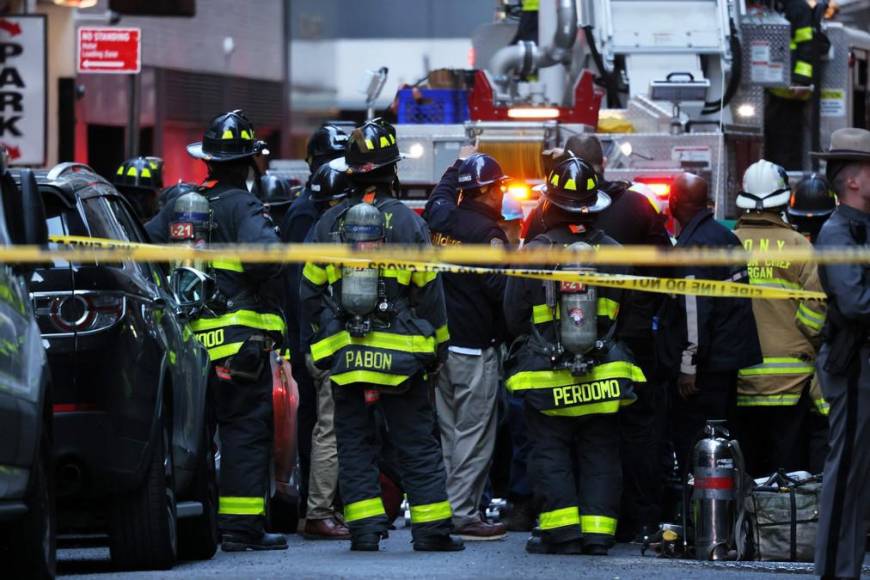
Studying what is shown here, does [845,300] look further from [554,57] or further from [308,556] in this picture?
[554,57]

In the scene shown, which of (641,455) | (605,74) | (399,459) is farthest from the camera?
(605,74)

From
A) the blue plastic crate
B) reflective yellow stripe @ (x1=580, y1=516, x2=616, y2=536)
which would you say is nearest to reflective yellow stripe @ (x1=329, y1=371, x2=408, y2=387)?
reflective yellow stripe @ (x1=580, y1=516, x2=616, y2=536)

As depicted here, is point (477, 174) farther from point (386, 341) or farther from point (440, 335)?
point (386, 341)

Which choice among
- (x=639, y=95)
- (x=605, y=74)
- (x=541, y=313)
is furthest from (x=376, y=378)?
(x=605, y=74)

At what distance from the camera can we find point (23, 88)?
1833 centimetres

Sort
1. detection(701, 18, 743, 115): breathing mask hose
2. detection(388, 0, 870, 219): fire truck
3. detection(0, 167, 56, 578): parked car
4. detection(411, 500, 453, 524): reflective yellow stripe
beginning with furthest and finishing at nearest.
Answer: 1. detection(701, 18, 743, 115): breathing mask hose
2. detection(388, 0, 870, 219): fire truck
3. detection(411, 500, 453, 524): reflective yellow stripe
4. detection(0, 167, 56, 578): parked car

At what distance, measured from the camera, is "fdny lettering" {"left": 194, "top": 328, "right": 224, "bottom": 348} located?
1041 cm

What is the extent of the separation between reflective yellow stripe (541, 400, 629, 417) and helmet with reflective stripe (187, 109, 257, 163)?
204cm

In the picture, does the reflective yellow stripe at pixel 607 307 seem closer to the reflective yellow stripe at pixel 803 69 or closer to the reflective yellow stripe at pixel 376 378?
the reflective yellow stripe at pixel 376 378

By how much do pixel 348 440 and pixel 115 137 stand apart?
20.8 m

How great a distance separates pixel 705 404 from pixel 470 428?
1.26 m

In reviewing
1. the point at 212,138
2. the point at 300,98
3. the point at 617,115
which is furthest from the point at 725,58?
the point at 300,98

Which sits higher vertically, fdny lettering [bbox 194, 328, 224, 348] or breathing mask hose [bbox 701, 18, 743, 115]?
breathing mask hose [bbox 701, 18, 743, 115]

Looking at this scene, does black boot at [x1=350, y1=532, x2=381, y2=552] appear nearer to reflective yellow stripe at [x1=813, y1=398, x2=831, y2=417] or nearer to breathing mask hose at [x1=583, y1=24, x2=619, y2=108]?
reflective yellow stripe at [x1=813, y1=398, x2=831, y2=417]
